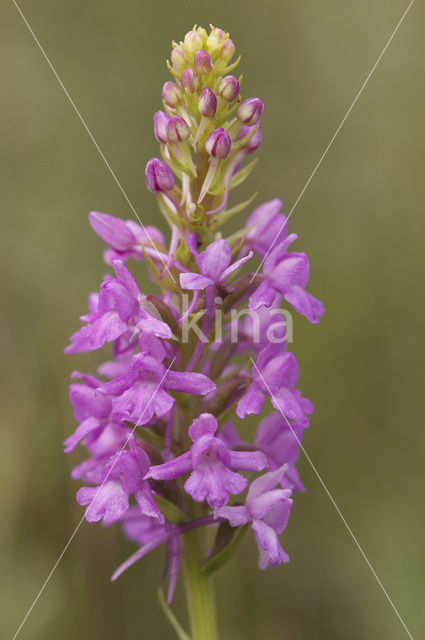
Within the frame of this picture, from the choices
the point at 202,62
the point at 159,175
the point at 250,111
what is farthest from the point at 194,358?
the point at 202,62

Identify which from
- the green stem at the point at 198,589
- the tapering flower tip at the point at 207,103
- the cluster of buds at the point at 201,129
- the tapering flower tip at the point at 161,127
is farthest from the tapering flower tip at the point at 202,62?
the green stem at the point at 198,589

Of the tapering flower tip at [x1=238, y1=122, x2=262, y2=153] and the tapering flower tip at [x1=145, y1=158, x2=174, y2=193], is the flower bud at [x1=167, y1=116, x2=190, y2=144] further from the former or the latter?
the tapering flower tip at [x1=238, y1=122, x2=262, y2=153]

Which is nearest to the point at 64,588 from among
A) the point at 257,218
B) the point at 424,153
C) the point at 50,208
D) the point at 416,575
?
the point at 416,575

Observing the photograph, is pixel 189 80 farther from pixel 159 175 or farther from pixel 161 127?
pixel 159 175

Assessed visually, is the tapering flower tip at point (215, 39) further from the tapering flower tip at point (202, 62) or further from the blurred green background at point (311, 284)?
the blurred green background at point (311, 284)

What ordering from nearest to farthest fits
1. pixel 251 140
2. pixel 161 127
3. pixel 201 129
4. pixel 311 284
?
pixel 201 129 < pixel 161 127 < pixel 251 140 < pixel 311 284

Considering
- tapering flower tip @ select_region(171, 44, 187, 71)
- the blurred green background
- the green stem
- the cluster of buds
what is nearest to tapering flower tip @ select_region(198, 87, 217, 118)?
the cluster of buds
